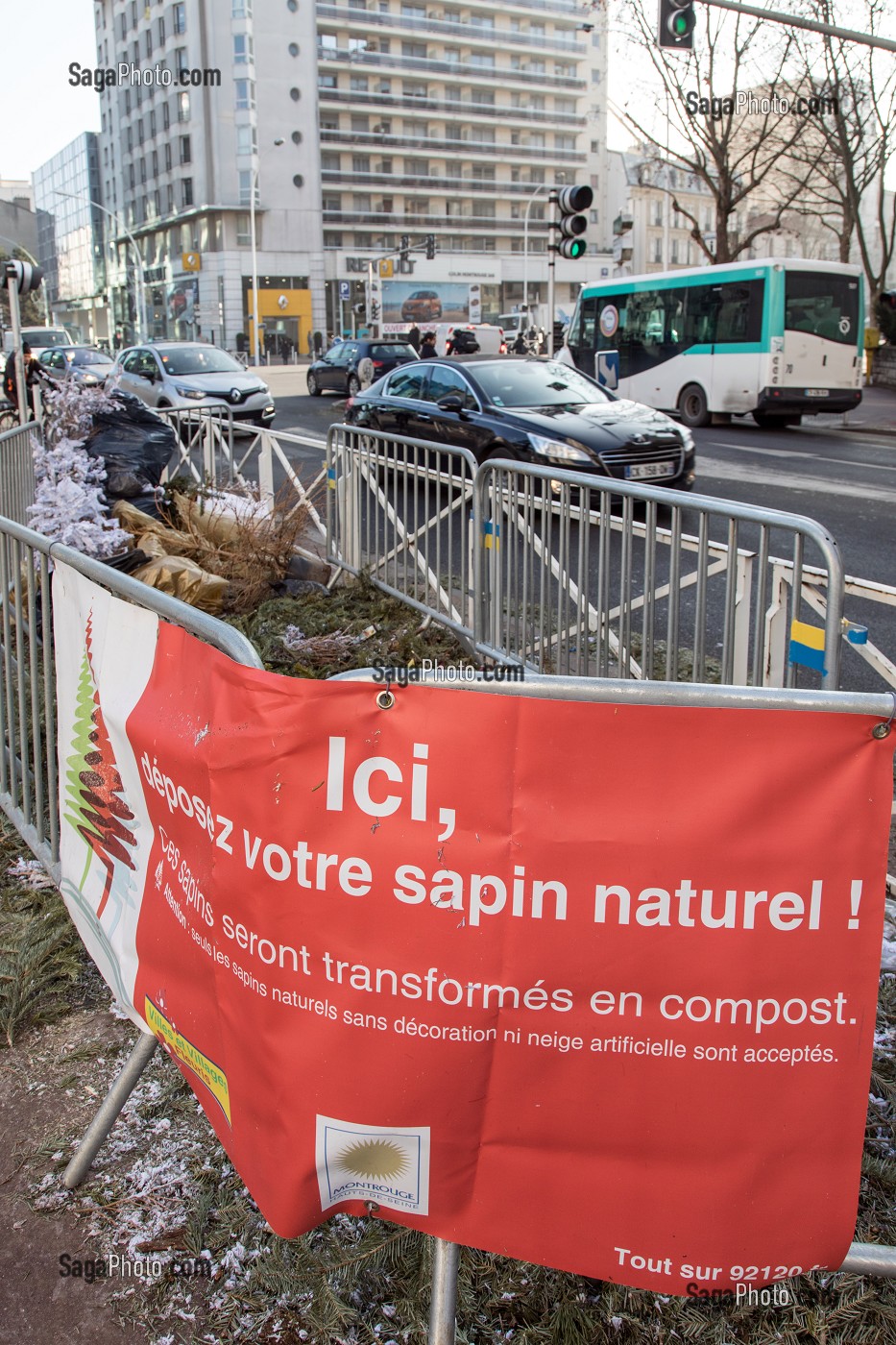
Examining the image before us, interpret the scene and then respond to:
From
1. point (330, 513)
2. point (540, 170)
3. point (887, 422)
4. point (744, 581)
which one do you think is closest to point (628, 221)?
point (887, 422)

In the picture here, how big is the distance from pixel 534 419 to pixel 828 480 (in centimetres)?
510

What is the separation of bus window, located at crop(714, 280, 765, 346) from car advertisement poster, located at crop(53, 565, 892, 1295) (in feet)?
70.8

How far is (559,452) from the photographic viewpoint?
11133mm

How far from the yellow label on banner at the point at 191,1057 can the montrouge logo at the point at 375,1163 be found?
10.4 inches

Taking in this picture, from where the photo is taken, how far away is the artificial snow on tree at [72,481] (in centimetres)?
715

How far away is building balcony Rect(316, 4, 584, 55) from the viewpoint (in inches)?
3209

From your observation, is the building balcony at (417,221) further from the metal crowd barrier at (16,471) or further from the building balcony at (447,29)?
the metal crowd barrier at (16,471)

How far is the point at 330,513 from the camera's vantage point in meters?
8.34

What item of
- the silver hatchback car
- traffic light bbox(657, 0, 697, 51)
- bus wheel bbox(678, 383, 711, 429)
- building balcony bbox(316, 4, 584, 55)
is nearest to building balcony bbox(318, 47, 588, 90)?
building balcony bbox(316, 4, 584, 55)

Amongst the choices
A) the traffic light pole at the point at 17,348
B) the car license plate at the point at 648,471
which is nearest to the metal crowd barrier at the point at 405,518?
the traffic light pole at the point at 17,348

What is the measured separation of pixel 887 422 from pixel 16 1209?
2367 centimetres

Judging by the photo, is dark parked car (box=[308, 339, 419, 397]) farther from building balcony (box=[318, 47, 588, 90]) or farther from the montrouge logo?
building balcony (box=[318, 47, 588, 90])

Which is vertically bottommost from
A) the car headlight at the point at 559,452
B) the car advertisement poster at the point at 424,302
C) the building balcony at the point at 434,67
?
the car headlight at the point at 559,452

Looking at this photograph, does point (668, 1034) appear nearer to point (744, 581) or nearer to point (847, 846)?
point (847, 846)
